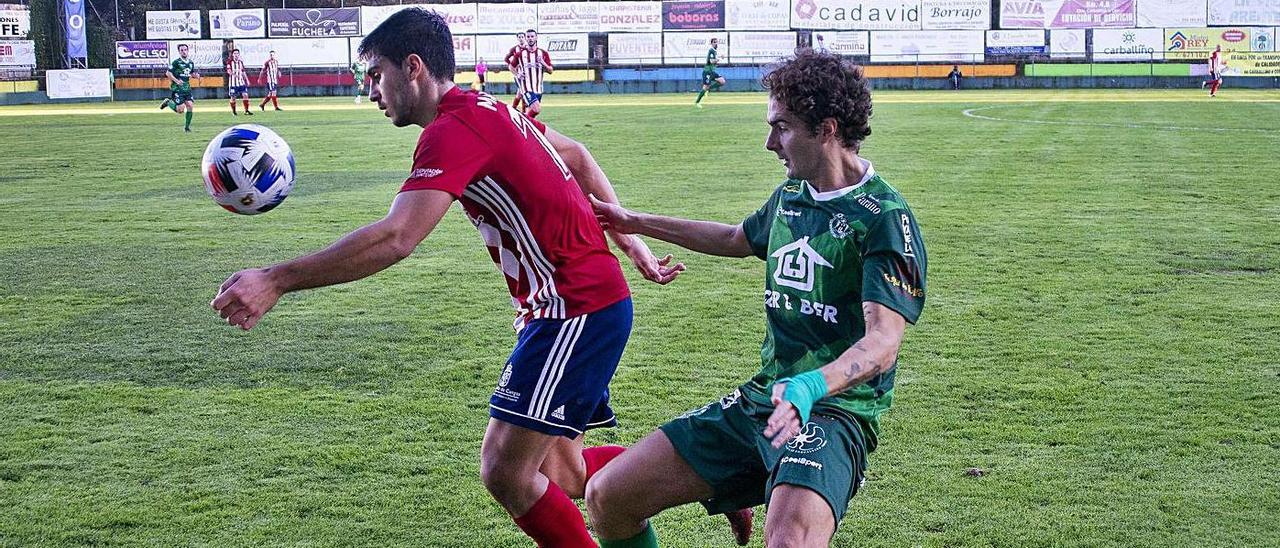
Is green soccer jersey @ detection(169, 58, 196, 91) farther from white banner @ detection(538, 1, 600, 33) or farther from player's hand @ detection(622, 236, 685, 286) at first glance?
white banner @ detection(538, 1, 600, 33)

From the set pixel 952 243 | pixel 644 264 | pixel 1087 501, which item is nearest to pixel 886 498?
pixel 1087 501

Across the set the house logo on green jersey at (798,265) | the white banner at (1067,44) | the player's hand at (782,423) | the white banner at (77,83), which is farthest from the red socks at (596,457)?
the white banner at (1067,44)

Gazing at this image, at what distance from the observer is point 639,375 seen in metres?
7.16

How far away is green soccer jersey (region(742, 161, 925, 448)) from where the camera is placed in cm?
349

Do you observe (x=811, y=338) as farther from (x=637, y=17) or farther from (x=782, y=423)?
(x=637, y=17)

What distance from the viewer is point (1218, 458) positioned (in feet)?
18.3

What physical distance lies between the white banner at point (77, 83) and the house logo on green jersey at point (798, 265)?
52865 mm

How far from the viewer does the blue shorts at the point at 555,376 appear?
4.07 meters

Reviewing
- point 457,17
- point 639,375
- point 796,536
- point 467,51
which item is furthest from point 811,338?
point 457,17

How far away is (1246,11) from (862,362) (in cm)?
6576

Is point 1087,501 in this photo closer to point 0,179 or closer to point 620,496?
point 620,496

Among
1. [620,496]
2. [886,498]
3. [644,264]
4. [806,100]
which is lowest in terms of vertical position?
[886,498]

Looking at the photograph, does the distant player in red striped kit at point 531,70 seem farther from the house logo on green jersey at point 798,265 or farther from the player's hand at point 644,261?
the house logo on green jersey at point 798,265

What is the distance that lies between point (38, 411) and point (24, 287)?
4.11 meters
